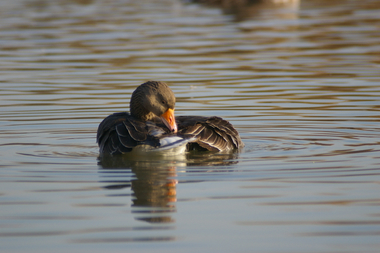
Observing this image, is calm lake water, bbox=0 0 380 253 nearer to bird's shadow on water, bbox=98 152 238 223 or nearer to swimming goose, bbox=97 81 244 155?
bird's shadow on water, bbox=98 152 238 223

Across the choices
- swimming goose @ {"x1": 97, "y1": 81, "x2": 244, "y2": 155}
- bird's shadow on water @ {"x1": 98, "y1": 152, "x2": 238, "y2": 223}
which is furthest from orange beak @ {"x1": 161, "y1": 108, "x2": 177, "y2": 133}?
bird's shadow on water @ {"x1": 98, "y1": 152, "x2": 238, "y2": 223}

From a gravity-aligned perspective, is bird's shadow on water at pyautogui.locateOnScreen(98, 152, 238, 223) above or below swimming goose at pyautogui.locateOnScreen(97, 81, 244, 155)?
below

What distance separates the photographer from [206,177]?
6.66m

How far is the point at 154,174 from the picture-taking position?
6.86 m

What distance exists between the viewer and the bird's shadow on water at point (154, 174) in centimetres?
553

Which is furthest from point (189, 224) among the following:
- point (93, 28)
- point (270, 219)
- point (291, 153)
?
point (93, 28)

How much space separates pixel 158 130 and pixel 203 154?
3.13 ft

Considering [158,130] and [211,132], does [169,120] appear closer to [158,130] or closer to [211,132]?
[211,132]

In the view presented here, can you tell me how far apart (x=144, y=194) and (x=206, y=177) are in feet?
2.82

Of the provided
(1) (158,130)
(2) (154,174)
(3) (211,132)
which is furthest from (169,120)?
(2) (154,174)

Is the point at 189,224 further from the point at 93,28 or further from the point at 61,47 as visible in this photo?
the point at 93,28

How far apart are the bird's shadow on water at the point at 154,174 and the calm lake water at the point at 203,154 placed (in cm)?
2

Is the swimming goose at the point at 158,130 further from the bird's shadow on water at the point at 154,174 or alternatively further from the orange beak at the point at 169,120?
the bird's shadow on water at the point at 154,174

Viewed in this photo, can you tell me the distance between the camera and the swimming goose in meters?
7.14
